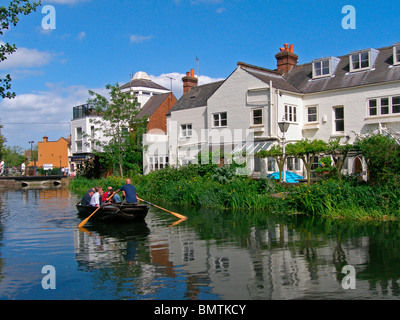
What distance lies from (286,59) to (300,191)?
18625 millimetres

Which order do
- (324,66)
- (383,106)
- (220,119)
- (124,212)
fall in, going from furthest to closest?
(220,119) → (324,66) → (383,106) → (124,212)

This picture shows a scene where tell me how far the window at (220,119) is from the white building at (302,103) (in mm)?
80

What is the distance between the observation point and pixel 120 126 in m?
37.4

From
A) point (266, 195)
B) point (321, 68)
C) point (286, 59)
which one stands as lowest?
point (266, 195)

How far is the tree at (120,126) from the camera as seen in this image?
120ft

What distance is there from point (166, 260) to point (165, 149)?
2742 centimetres

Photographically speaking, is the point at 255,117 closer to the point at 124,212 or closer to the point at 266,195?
the point at 266,195

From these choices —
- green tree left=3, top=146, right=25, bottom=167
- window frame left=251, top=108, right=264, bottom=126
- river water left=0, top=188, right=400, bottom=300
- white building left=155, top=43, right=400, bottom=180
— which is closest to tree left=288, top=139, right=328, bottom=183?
river water left=0, top=188, right=400, bottom=300

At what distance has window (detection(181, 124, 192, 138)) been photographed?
116 ft

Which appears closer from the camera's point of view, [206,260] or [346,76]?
[206,260]

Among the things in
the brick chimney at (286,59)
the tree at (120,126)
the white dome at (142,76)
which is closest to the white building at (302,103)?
the brick chimney at (286,59)

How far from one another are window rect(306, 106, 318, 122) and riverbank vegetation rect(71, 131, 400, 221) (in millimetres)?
9299

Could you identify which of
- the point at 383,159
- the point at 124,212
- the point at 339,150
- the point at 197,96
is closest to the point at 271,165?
the point at 339,150

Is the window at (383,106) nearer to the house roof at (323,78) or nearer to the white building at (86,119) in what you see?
the house roof at (323,78)
